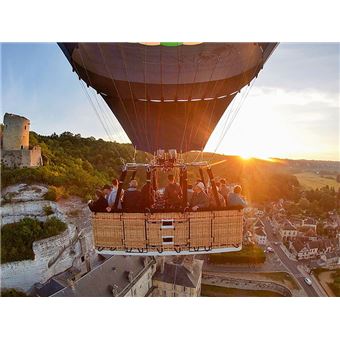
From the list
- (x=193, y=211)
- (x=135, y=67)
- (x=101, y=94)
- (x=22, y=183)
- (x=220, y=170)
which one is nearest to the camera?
(x=193, y=211)

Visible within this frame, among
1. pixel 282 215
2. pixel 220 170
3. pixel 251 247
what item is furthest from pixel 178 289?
pixel 282 215

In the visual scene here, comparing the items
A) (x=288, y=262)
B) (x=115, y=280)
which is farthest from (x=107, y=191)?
(x=288, y=262)

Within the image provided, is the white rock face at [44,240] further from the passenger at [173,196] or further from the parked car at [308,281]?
the parked car at [308,281]

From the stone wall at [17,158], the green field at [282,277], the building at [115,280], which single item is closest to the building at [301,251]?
the green field at [282,277]

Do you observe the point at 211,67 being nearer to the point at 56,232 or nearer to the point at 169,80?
the point at 169,80

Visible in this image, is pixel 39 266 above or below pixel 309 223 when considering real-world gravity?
above

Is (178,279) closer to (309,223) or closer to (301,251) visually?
(301,251)
